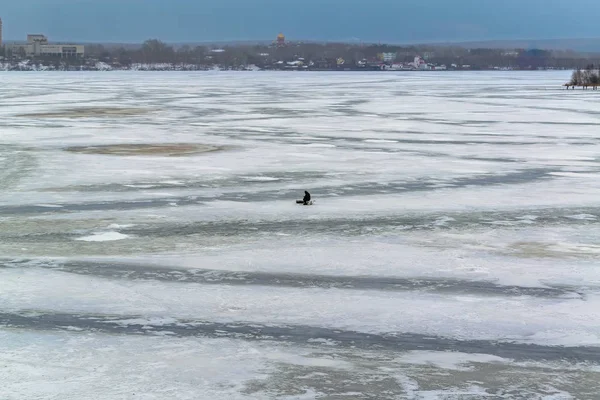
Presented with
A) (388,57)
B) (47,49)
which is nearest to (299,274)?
(388,57)

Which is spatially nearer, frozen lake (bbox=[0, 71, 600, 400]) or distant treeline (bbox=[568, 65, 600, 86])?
frozen lake (bbox=[0, 71, 600, 400])

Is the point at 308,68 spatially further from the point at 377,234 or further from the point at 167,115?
the point at 377,234

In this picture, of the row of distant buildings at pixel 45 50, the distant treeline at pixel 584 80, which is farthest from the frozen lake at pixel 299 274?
the row of distant buildings at pixel 45 50

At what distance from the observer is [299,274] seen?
24.8 ft

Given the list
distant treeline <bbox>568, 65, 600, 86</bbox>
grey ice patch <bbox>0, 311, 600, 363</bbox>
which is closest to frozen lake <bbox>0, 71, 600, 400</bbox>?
grey ice patch <bbox>0, 311, 600, 363</bbox>

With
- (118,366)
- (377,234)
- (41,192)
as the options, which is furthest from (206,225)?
(118,366)

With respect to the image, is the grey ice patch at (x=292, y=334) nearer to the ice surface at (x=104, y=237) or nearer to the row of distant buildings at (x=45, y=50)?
the ice surface at (x=104, y=237)

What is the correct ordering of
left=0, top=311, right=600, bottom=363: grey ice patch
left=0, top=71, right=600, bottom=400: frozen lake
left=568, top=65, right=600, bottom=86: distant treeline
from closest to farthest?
left=0, top=71, right=600, bottom=400: frozen lake → left=0, top=311, right=600, bottom=363: grey ice patch → left=568, top=65, right=600, bottom=86: distant treeline

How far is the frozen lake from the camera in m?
5.22

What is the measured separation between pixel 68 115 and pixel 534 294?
21517 millimetres

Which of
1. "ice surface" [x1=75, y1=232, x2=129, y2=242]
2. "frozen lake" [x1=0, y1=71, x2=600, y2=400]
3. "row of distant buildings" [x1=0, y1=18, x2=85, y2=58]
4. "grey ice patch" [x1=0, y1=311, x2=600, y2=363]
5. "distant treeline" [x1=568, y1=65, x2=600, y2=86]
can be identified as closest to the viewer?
"frozen lake" [x1=0, y1=71, x2=600, y2=400]

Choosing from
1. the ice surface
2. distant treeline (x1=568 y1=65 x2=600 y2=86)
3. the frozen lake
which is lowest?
the ice surface

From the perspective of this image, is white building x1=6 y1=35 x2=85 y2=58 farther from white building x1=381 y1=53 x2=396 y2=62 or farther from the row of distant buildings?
white building x1=381 y1=53 x2=396 y2=62

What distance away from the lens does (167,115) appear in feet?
88.0
